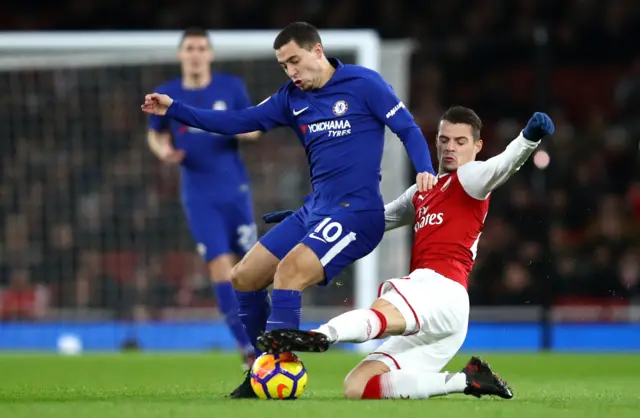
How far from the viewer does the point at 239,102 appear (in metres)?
9.14

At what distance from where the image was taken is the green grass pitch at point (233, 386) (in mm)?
5012

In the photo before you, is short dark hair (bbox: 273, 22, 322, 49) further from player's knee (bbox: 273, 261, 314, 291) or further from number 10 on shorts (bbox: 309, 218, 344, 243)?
player's knee (bbox: 273, 261, 314, 291)

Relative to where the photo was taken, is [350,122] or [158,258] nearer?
[350,122]

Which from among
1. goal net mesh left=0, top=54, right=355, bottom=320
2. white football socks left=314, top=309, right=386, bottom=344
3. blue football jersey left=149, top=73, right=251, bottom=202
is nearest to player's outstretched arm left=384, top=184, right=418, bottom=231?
white football socks left=314, top=309, right=386, bottom=344

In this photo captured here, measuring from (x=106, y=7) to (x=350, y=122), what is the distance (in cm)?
1421

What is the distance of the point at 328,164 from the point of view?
6125 mm

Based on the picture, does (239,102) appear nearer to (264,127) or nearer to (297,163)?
(264,127)

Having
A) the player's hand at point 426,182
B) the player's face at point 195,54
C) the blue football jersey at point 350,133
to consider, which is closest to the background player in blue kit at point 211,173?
the player's face at point 195,54

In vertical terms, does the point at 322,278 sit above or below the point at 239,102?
below

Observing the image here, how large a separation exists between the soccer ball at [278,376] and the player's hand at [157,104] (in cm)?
148

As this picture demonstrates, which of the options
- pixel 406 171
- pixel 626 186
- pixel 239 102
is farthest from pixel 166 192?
pixel 626 186

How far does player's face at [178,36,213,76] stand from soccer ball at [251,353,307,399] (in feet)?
12.9

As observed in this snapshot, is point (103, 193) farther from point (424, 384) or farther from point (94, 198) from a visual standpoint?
point (424, 384)

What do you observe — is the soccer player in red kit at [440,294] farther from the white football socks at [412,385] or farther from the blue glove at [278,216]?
the blue glove at [278,216]
